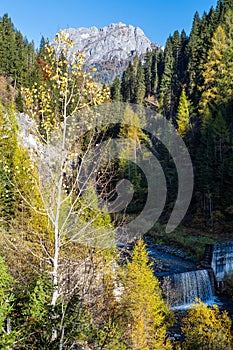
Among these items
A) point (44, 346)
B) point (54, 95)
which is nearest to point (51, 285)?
point (44, 346)

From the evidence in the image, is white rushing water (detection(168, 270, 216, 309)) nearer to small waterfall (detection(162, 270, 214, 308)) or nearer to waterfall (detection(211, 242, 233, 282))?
small waterfall (detection(162, 270, 214, 308))

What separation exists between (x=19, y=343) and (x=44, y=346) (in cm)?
29

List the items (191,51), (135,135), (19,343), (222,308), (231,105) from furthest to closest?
(191,51) → (135,135) → (231,105) → (222,308) → (19,343)

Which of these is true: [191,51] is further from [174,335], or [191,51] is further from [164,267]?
[174,335]

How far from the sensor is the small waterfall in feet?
62.4

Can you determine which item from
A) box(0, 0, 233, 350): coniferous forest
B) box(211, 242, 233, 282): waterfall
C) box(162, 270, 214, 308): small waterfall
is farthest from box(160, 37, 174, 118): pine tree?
box(162, 270, 214, 308): small waterfall

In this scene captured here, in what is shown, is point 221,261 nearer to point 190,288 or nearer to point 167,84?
point 190,288

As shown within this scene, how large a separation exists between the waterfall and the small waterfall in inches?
48.2

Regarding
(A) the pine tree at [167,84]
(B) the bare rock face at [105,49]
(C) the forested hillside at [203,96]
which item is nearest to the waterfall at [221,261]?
(C) the forested hillside at [203,96]

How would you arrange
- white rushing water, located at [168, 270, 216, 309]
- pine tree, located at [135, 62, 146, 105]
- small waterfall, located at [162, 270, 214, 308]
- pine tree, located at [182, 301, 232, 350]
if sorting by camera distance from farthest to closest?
pine tree, located at [135, 62, 146, 105]
white rushing water, located at [168, 270, 216, 309]
small waterfall, located at [162, 270, 214, 308]
pine tree, located at [182, 301, 232, 350]

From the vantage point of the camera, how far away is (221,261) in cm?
2278

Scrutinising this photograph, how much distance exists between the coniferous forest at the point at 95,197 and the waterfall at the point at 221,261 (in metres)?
0.71

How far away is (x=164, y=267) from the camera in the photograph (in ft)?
75.4

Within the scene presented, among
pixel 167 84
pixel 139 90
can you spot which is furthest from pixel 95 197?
pixel 167 84
